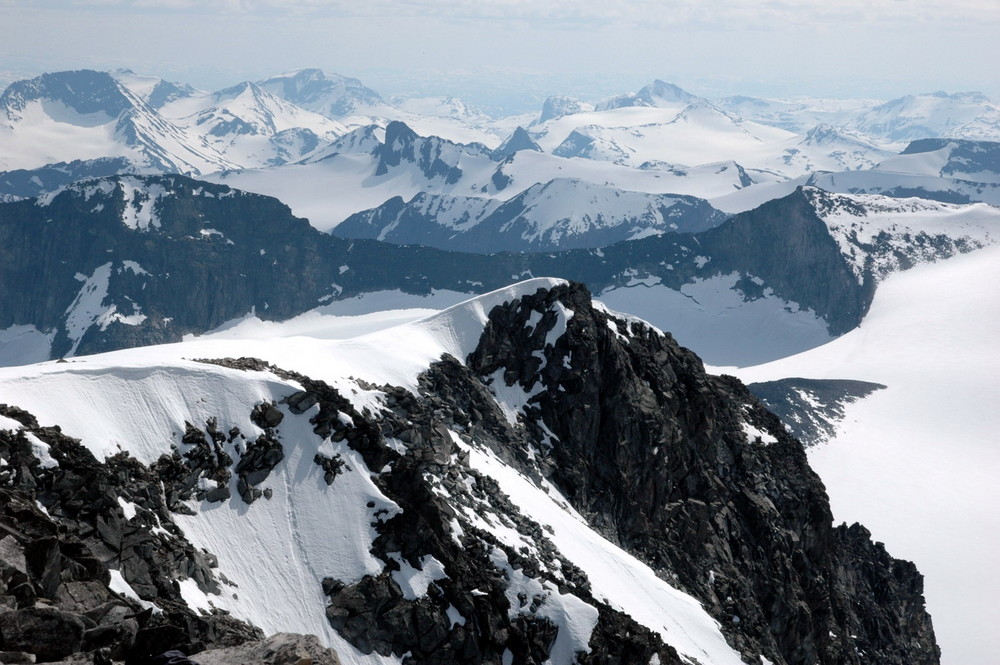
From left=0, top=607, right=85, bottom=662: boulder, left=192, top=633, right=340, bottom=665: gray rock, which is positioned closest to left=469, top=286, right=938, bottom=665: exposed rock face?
left=192, top=633, right=340, bottom=665: gray rock

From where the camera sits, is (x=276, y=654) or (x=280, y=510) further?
(x=280, y=510)

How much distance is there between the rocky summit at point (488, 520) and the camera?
45.6 meters

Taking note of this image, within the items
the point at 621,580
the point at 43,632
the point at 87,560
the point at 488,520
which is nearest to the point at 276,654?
the point at 43,632

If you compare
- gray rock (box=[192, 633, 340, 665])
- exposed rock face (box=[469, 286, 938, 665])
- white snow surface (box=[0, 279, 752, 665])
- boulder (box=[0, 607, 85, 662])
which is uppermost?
boulder (box=[0, 607, 85, 662])

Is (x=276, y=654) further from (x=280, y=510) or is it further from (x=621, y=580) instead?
(x=621, y=580)

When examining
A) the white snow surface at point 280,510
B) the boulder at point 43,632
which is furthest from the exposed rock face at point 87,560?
the white snow surface at point 280,510

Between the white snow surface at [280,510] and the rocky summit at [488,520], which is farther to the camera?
the white snow surface at [280,510]

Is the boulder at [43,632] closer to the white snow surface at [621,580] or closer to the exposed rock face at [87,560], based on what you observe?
the exposed rock face at [87,560]

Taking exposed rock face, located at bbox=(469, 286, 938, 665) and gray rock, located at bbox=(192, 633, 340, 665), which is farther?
exposed rock face, located at bbox=(469, 286, 938, 665)

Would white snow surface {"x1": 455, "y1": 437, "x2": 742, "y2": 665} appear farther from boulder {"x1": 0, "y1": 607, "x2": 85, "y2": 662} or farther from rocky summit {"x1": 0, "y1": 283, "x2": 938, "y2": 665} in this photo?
boulder {"x1": 0, "y1": 607, "x2": 85, "y2": 662}

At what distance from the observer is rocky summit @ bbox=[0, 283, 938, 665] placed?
45.6 meters

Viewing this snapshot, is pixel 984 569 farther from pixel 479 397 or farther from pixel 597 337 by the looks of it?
pixel 479 397

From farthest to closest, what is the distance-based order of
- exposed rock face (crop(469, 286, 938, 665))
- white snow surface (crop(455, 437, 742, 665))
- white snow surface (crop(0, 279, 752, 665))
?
exposed rock face (crop(469, 286, 938, 665)) < white snow surface (crop(455, 437, 742, 665)) < white snow surface (crop(0, 279, 752, 665))

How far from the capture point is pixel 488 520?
70500 millimetres
